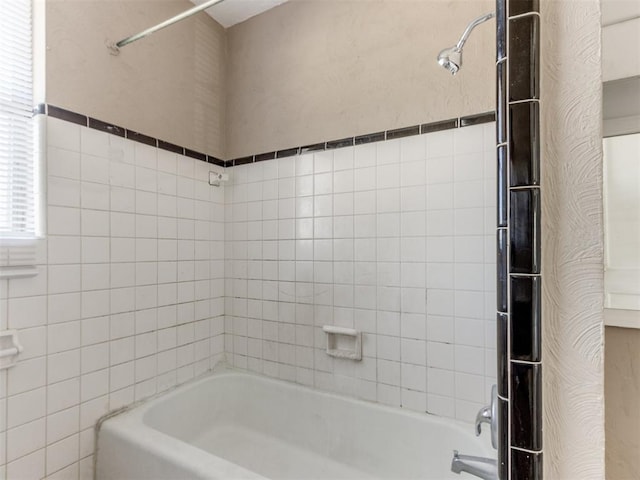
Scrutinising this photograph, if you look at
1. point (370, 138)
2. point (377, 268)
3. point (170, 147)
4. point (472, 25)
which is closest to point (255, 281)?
point (377, 268)

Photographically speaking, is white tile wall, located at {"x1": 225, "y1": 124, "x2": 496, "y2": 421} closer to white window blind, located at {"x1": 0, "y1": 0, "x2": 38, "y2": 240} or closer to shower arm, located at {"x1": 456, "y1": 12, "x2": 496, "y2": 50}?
shower arm, located at {"x1": 456, "y1": 12, "x2": 496, "y2": 50}

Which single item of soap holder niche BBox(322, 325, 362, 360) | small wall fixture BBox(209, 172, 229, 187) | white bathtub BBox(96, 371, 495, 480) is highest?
small wall fixture BBox(209, 172, 229, 187)

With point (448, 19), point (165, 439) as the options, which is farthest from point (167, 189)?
point (448, 19)

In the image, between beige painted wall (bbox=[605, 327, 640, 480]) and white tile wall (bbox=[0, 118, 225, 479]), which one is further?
white tile wall (bbox=[0, 118, 225, 479])

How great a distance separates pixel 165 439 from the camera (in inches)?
52.4

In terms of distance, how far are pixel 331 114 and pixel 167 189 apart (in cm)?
94

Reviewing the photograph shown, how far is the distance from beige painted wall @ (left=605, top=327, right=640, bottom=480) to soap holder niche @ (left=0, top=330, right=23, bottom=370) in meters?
1.67

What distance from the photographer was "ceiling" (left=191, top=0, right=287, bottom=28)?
1.96 meters

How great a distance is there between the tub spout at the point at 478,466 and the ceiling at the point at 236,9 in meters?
2.28

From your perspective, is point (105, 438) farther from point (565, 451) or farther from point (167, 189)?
point (565, 451)

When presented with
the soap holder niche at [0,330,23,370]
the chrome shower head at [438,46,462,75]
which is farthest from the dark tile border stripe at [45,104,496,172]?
the soap holder niche at [0,330,23,370]

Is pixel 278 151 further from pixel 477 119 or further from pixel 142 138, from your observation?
pixel 477 119

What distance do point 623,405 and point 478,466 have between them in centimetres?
50

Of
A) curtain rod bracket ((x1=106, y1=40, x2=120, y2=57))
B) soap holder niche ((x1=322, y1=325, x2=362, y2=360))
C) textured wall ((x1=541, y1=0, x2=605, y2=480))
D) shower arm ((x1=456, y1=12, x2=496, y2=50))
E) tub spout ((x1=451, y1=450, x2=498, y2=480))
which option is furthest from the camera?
soap holder niche ((x1=322, y1=325, x2=362, y2=360))
